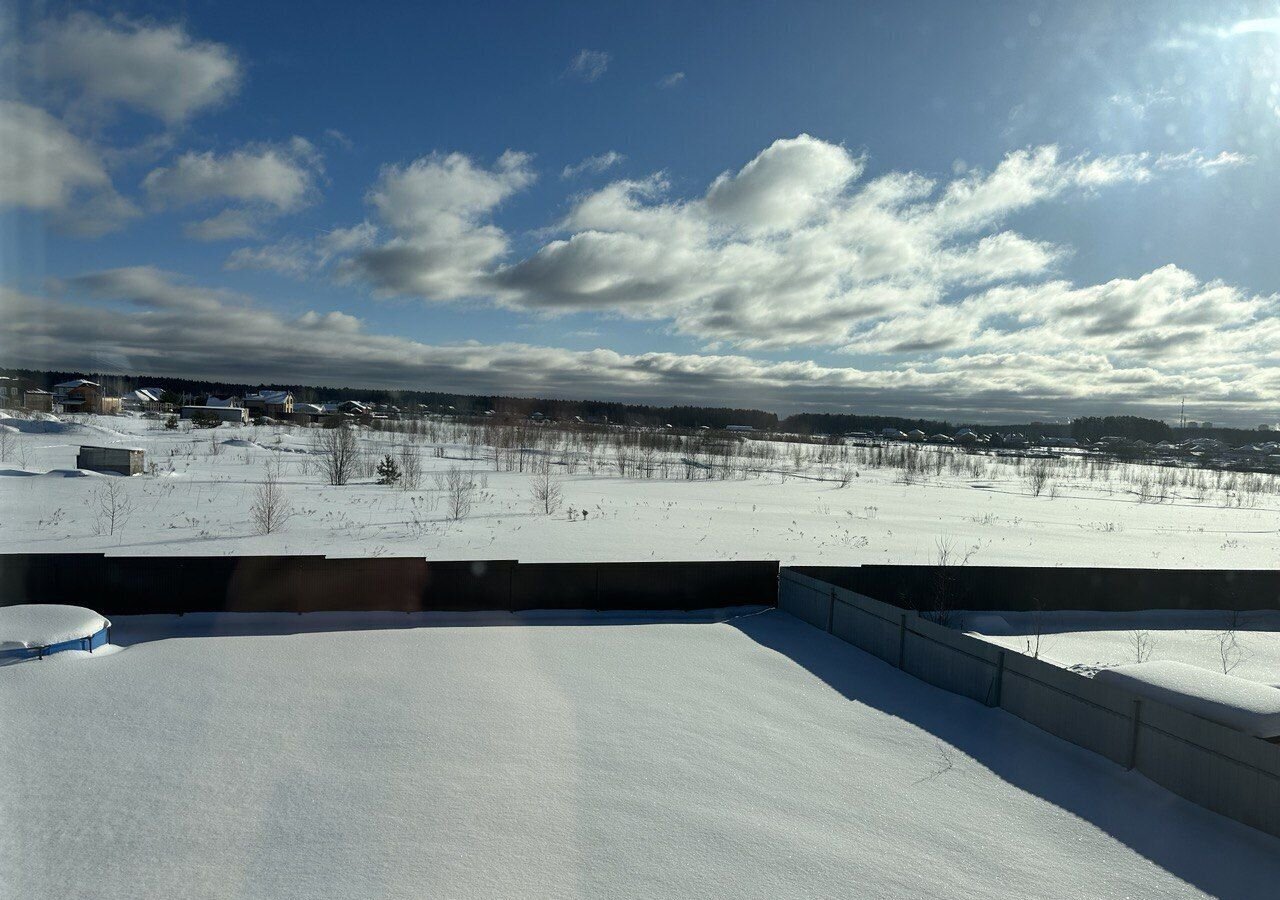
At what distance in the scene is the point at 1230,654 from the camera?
1391 centimetres

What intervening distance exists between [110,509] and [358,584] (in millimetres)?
14250

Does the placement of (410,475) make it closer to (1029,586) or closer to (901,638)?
(1029,586)

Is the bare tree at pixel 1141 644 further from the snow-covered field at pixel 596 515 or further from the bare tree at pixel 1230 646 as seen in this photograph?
the snow-covered field at pixel 596 515

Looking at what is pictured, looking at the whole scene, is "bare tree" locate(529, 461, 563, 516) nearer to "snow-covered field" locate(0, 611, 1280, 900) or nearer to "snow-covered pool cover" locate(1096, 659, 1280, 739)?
"snow-covered field" locate(0, 611, 1280, 900)

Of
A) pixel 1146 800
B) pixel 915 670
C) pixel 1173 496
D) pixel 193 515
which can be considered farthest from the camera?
pixel 1173 496

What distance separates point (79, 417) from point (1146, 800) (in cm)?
7287

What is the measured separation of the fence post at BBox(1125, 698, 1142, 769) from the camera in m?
7.71

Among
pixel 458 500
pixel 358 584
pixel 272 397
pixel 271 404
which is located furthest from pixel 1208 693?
pixel 272 397

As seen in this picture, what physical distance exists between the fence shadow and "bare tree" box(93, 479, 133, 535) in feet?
62.1

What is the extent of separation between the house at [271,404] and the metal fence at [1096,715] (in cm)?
10434

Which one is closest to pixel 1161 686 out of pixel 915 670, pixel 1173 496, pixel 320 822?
pixel 915 670

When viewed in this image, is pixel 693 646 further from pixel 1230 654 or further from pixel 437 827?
pixel 1230 654

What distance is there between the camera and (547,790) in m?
6.62

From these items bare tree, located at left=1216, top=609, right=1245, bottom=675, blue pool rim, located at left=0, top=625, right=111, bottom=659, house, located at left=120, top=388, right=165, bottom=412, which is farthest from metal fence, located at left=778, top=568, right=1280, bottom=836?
house, located at left=120, top=388, right=165, bottom=412
